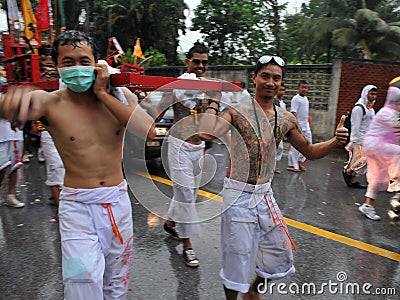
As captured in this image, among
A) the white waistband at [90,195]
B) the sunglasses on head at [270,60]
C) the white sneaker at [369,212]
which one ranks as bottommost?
the white sneaker at [369,212]

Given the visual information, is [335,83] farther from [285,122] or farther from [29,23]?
[285,122]

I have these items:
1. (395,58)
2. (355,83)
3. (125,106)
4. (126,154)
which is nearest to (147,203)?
(126,154)

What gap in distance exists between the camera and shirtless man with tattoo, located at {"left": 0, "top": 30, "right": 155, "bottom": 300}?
1.91 metres

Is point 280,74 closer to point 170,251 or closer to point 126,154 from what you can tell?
point 126,154

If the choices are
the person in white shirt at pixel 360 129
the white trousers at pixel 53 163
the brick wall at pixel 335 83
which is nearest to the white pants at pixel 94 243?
the white trousers at pixel 53 163

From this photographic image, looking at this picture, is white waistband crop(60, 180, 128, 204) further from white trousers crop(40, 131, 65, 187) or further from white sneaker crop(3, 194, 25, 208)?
white sneaker crop(3, 194, 25, 208)

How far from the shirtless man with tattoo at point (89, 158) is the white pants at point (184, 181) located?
1.31 m

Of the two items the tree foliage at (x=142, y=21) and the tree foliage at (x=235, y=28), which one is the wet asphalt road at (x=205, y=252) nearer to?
the tree foliage at (x=235, y=28)

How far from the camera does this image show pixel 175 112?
3350 mm

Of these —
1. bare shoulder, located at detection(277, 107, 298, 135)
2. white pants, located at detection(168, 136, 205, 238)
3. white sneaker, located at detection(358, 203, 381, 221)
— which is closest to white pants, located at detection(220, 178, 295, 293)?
bare shoulder, located at detection(277, 107, 298, 135)

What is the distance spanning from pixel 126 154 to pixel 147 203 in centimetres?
60

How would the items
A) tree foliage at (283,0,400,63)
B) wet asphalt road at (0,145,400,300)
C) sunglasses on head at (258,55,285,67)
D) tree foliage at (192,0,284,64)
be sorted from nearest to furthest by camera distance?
1. sunglasses on head at (258,55,285,67)
2. wet asphalt road at (0,145,400,300)
3. tree foliage at (283,0,400,63)
4. tree foliage at (192,0,284,64)

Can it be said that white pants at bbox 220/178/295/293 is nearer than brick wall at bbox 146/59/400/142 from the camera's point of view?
Yes

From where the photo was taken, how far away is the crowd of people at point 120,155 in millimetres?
1936
